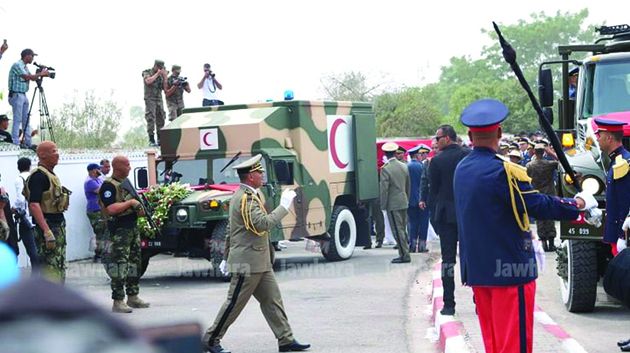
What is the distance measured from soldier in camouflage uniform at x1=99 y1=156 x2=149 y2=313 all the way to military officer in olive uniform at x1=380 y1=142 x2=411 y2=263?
617cm

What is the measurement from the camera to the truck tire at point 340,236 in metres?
17.7

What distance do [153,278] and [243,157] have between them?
87.9 inches

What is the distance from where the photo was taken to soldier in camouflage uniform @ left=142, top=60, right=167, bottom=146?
22891 millimetres

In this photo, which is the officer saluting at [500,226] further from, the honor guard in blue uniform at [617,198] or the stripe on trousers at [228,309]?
the stripe on trousers at [228,309]

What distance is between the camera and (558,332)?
871cm

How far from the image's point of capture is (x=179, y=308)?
12.1 m

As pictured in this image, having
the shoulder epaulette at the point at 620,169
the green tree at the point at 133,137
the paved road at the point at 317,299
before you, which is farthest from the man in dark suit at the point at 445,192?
the green tree at the point at 133,137

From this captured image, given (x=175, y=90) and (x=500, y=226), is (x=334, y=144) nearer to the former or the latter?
(x=175, y=90)

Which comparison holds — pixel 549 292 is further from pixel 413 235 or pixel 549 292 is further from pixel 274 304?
pixel 413 235

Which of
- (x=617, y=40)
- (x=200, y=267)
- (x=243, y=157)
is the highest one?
(x=617, y=40)

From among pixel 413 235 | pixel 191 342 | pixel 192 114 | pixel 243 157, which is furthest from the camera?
pixel 413 235

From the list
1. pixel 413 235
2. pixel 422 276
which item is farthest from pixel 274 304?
pixel 413 235

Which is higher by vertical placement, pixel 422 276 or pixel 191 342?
pixel 191 342

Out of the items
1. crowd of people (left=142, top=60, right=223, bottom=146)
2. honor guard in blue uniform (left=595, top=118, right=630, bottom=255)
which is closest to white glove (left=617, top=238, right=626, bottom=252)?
honor guard in blue uniform (left=595, top=118, right=630, bottom=255)
